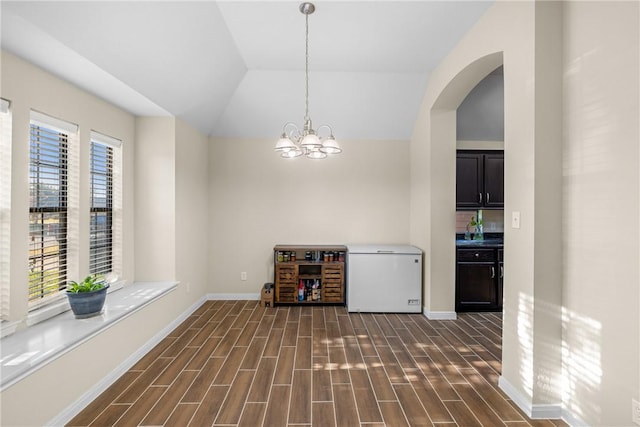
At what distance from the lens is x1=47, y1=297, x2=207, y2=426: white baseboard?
6.57 feet

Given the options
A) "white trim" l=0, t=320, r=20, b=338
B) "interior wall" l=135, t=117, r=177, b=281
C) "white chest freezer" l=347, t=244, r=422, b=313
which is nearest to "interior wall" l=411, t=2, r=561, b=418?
"white chest freezer" l=347, t=244, r=422, b=313

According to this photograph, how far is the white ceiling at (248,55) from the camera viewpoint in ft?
6.88

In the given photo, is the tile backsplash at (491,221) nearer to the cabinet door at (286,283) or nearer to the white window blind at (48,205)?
the cabinet door at (286,283)

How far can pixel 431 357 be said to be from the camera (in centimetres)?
292

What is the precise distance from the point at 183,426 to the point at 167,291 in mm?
1679

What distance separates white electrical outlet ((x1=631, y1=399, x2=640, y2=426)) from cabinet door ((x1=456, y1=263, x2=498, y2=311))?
2.50 m

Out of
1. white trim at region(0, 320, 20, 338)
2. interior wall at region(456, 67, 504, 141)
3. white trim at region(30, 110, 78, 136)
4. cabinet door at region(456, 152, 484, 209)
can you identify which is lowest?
white trim at region(0, 320, 20, 338)

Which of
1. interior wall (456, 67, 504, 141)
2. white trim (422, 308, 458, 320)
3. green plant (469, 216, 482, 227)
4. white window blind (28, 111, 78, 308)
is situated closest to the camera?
white window blind (28, 111, 78, 308)

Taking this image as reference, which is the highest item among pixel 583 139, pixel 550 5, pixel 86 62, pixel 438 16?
pixel 438 16

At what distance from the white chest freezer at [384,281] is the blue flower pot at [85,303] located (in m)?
2.74

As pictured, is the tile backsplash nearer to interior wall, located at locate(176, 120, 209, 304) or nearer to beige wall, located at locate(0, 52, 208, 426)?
interior wall, located at locate(176, 120, 209, 304)

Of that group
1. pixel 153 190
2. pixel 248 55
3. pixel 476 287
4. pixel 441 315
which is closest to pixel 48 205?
pixel 153 190

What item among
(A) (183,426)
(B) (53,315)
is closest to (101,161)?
(B) (53,315)

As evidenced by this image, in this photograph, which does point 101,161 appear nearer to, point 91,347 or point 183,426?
point 91,347
